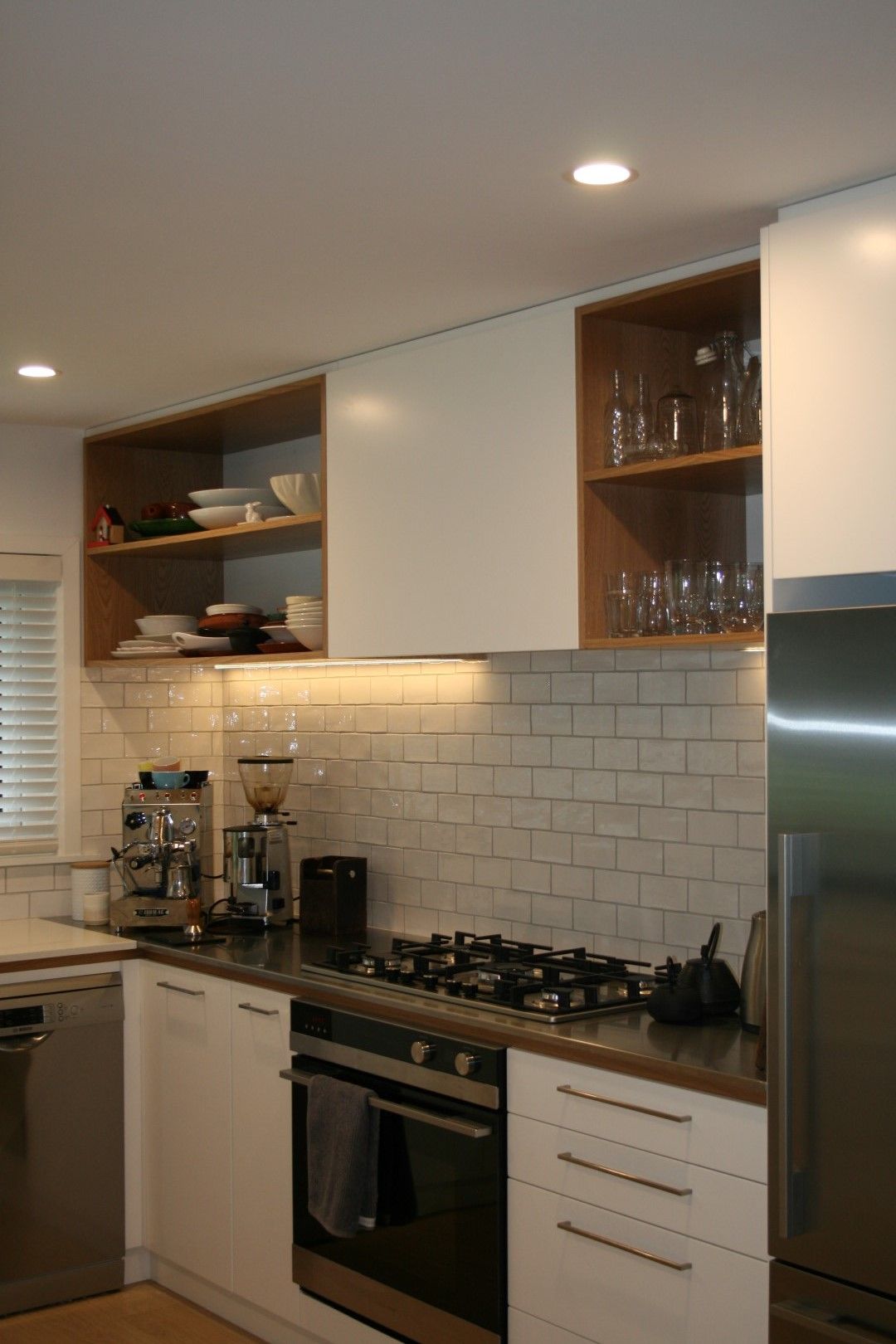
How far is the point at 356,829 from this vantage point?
465 centimetres

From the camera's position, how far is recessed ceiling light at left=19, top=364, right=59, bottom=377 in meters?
4.04

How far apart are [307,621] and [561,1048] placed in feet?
5.39

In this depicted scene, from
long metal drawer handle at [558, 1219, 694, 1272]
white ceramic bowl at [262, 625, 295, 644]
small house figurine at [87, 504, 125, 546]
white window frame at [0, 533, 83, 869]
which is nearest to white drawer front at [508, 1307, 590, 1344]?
long metal drawer handle at [558, 1219, 694, 1272]

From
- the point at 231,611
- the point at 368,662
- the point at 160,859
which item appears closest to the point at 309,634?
the point at 368,662

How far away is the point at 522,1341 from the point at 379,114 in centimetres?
242

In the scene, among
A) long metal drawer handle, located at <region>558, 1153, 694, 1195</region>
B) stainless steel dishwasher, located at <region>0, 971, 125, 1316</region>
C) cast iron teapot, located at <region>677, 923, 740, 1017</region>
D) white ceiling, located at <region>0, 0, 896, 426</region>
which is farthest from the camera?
stainless steel dishwasher, located at <region>0, 971, 125, 1316</region>

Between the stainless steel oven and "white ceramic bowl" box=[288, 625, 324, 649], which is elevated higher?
"white ceramic bowl" box=[288, 625, 324, 649]

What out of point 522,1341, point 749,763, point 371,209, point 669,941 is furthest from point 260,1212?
point 371,209

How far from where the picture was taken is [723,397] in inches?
121

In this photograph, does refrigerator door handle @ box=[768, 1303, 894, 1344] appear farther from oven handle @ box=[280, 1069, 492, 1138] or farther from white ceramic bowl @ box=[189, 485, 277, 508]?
white ceramic bowl @ box=[189, 485, 277, 508]

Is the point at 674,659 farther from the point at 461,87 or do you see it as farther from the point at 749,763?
the point at 461,87

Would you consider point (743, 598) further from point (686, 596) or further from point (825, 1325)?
point (825, 1325)

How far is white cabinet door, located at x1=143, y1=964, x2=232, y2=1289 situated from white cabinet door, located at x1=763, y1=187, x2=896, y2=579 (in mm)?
2185

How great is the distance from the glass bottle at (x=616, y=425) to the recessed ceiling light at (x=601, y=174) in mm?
730
